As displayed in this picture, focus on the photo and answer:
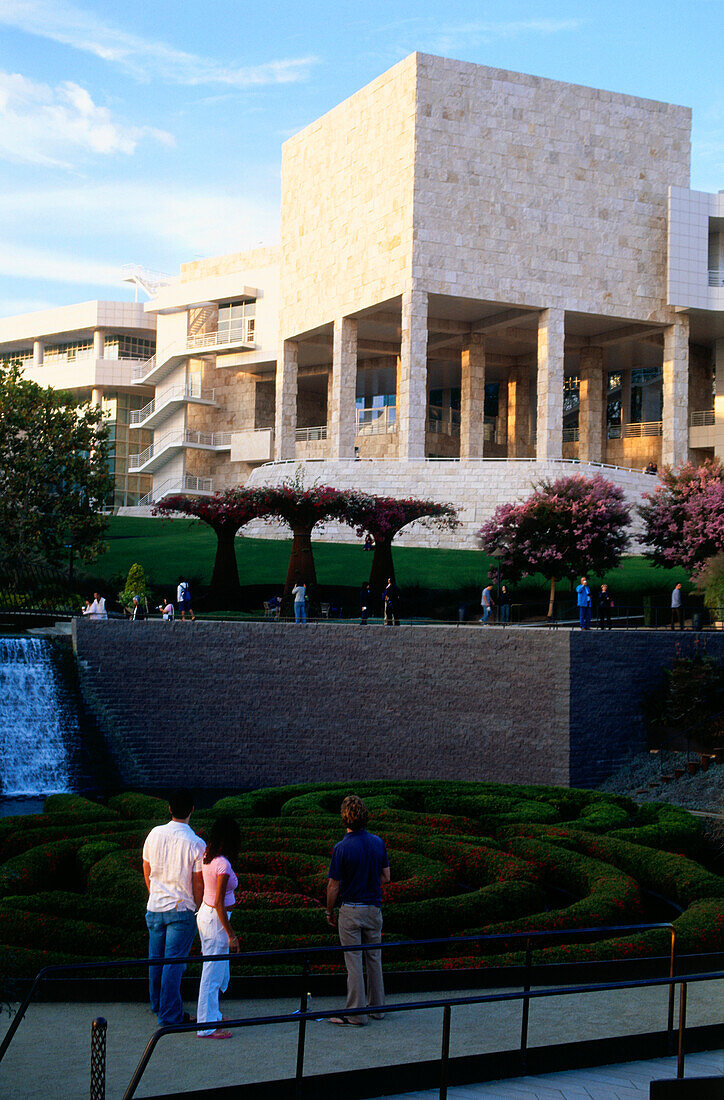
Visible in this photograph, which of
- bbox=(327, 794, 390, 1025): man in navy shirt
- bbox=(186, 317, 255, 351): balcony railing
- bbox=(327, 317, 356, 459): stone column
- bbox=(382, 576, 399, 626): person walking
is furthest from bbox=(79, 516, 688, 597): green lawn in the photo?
bbox=(327, 794, 390, 1025): man in navy shirt

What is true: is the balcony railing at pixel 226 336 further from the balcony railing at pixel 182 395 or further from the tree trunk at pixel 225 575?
the tree trunk at pixel 225 575

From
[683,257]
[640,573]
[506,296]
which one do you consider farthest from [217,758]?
[683,257]

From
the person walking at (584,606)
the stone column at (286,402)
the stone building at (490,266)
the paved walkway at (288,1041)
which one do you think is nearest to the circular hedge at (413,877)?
the paved walkway at (288,1041)

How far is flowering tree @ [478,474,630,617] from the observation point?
133ft

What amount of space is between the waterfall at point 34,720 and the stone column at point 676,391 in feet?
134

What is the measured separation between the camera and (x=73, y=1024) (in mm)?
9305

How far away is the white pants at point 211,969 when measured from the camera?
29.3 ft

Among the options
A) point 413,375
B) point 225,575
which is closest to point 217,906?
point 225,575

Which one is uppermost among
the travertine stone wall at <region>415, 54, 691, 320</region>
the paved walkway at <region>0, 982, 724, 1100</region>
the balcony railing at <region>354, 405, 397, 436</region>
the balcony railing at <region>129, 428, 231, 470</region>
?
the travertine stone wall at <region>415, 54, 691, 320</region>

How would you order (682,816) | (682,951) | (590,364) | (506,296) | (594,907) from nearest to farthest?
(682,951) < (594,907) < (682,816) < (506,296) < (590,364)

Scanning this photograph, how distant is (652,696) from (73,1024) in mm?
20717

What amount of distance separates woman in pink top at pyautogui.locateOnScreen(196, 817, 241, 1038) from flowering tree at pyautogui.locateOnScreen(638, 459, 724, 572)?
3359cm

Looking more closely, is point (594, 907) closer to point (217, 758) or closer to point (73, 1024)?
point (73, 1024)

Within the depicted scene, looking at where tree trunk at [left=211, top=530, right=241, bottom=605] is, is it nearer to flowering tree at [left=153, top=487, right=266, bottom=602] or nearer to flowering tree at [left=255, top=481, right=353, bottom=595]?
flowering tree at [left=153, top=487, right=266, bottom=602]
